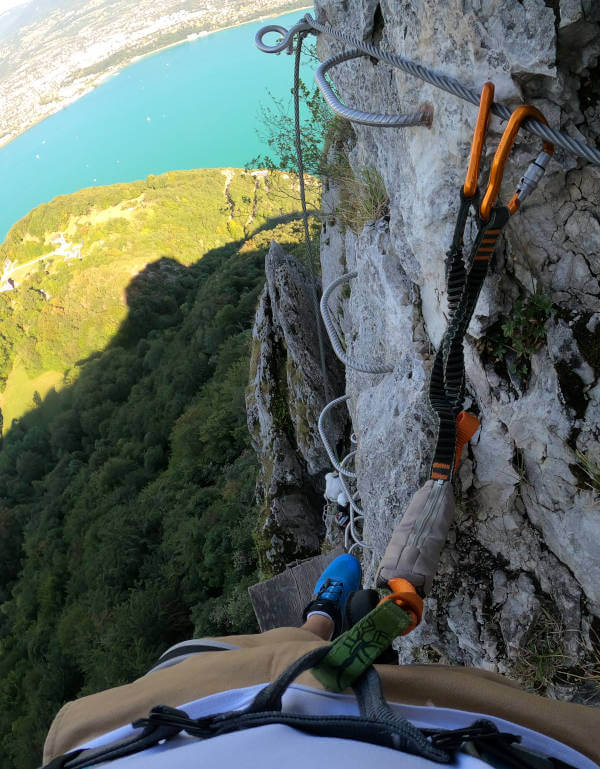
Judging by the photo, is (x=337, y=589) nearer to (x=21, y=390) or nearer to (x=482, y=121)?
(x=482, y=121)

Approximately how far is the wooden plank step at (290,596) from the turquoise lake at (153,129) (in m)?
65.7

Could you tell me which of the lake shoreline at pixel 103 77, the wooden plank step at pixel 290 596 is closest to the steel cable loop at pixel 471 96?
the wooden plank step at pixel 290 596

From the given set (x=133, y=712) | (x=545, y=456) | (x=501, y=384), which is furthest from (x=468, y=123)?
(x=133, y=712)

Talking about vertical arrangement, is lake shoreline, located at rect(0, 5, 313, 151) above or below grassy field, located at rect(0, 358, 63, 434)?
above

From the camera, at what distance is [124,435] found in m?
36.0

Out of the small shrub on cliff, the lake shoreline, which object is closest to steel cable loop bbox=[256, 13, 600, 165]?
the small shrub on cliff

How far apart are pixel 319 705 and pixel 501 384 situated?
1500mm

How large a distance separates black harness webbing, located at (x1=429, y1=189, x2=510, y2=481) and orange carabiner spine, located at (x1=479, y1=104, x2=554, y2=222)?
42mm

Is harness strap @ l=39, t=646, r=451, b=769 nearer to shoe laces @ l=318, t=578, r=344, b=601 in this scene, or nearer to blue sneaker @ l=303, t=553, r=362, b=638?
blue sneaker @ l=303, t=553, r=362, b=638

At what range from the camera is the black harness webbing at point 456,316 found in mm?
1679

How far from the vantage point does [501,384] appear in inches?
80.7

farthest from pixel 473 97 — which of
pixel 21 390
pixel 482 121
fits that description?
pixel 21 390

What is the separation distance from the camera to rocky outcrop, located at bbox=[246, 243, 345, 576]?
7664 mm

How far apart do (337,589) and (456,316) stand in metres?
1.67
